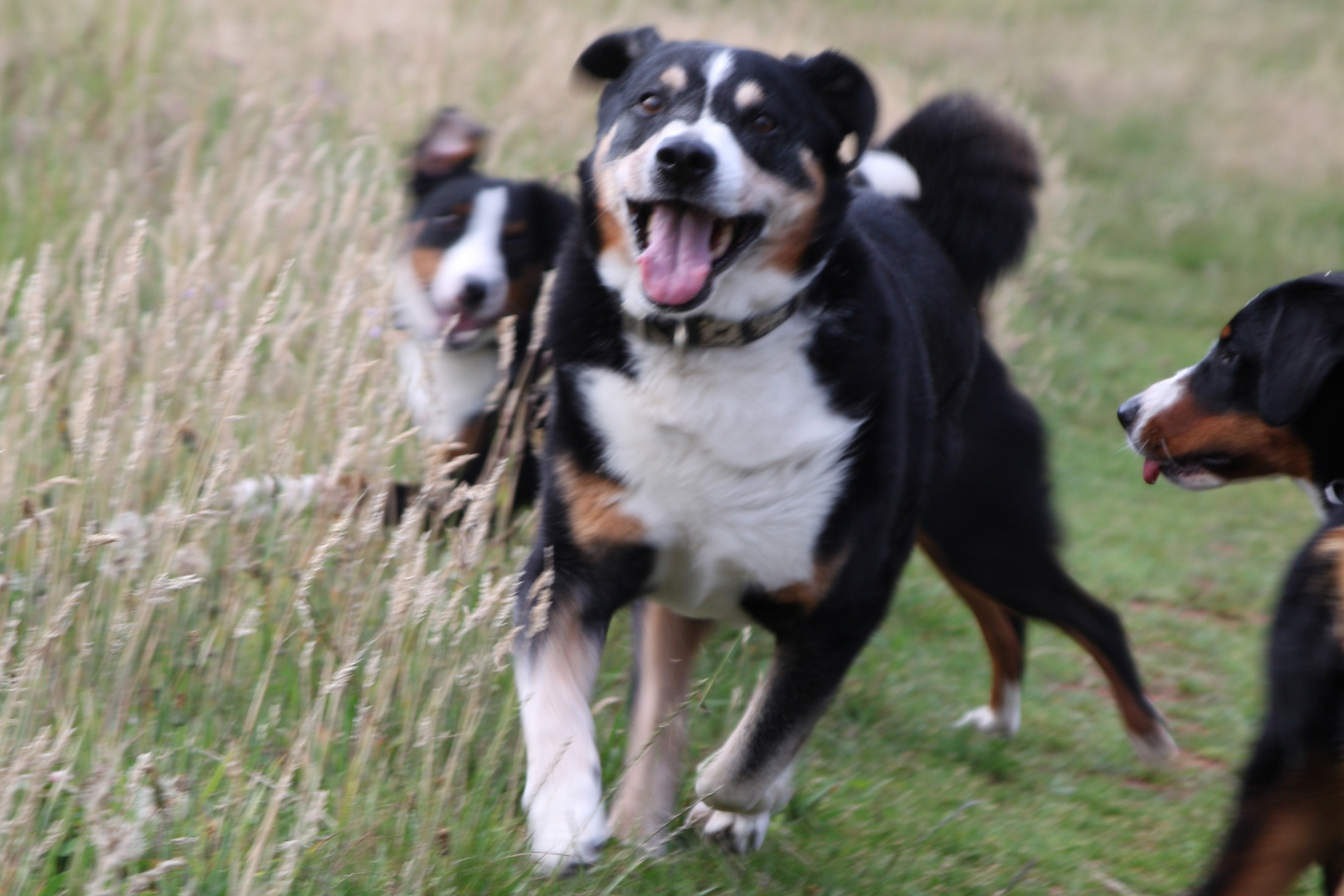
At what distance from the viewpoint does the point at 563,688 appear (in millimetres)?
2713

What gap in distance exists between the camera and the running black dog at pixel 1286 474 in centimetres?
245

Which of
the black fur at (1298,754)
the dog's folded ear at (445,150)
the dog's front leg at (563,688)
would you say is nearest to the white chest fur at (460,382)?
the dog's folded ear at (445,150)

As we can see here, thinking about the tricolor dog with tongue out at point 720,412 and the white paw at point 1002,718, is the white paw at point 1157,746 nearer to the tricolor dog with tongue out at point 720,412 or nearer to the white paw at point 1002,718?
the white paw at point 1002,718

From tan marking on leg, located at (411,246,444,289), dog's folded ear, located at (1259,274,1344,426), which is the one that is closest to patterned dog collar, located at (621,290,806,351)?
dog's folded ear, located at (1259,274,1344,426)

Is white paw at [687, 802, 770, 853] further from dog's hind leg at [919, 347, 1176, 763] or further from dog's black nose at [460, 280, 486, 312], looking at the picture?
dog's black nose at [460, 280, 486, 312]

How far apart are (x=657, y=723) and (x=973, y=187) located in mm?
1782

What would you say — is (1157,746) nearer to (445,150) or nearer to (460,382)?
(460,382)

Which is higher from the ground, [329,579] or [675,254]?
[675,254]

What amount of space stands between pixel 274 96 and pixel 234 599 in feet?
15.6

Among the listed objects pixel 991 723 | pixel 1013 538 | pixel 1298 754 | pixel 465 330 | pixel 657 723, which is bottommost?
pixel 991 723

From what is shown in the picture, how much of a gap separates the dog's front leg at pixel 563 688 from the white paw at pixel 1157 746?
2.07 metres

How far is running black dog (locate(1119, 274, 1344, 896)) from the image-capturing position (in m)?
2.45

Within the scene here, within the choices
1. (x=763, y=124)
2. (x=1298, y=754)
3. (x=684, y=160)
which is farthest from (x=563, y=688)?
(x=1298, y=754)

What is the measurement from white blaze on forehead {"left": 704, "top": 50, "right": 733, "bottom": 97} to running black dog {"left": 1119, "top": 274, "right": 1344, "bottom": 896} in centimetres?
133
